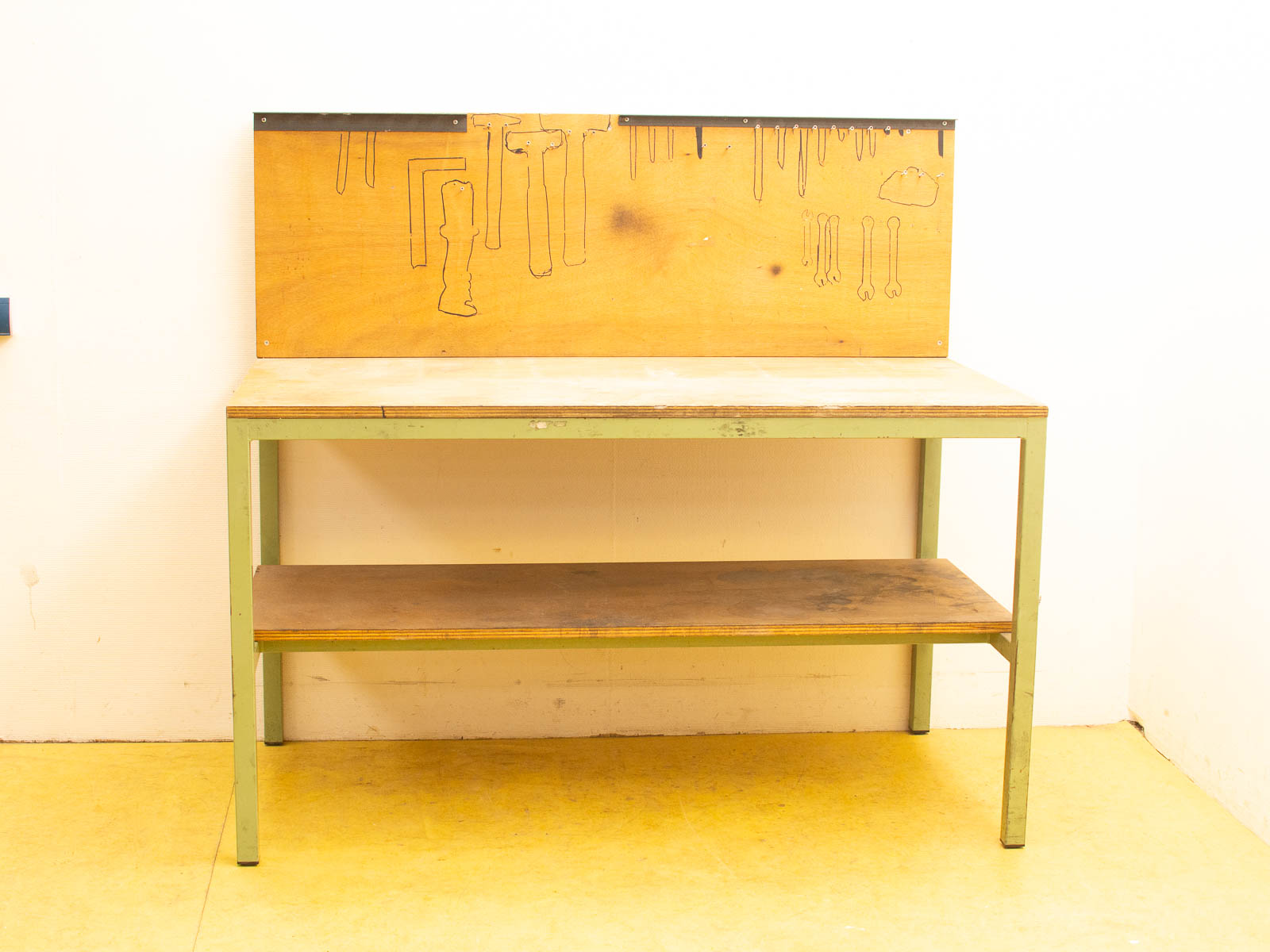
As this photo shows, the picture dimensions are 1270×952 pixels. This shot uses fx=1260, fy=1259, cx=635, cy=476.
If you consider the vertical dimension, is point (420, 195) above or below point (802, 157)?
below

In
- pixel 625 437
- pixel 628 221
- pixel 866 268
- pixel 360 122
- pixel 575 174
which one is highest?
pixel 360 122

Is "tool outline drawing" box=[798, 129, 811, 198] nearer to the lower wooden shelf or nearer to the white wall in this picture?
the white wall

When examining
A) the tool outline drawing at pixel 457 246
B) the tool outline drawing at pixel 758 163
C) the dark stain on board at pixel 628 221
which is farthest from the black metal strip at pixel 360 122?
the tool outline drawing at pixel 758 163

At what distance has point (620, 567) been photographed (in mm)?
2977

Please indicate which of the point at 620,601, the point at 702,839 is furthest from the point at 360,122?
the point at 702,839

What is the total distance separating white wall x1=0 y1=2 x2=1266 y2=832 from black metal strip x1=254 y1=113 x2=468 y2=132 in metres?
0.07

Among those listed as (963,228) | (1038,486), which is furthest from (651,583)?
(963,228)

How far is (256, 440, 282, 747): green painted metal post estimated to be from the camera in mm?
3041

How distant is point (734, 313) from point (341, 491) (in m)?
1.05

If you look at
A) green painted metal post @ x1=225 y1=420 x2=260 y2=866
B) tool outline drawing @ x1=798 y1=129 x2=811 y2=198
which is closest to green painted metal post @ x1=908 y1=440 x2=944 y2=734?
tool outline drawing @ x1=798 y1=129 x2=811 y2=198

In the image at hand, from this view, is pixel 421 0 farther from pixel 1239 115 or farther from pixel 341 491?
pixel 1239 115

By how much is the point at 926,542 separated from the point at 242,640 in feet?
5.50

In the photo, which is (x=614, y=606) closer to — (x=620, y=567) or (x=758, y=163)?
(x=620, y=567)

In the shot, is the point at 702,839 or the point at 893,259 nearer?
the point at 702,839
